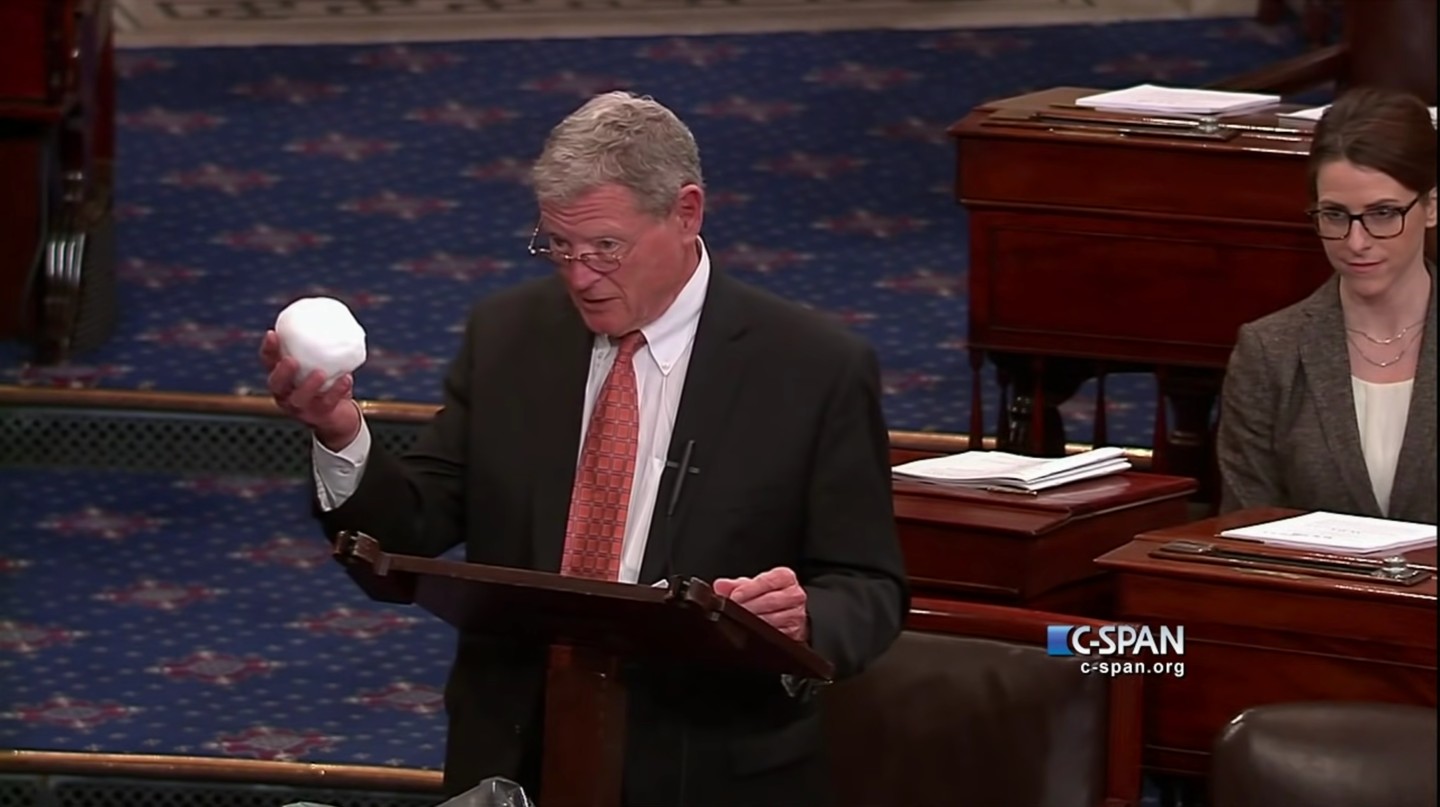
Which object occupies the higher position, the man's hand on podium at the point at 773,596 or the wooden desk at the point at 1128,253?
the wooden desk at the point at 1128,253

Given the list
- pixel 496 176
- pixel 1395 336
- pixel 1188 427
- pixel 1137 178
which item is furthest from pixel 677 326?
pixel 496 176

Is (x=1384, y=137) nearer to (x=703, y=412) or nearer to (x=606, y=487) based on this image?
(x=703, y=412)

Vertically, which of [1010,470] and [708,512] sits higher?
[708,512]

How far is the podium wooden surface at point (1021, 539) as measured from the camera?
11.4ft

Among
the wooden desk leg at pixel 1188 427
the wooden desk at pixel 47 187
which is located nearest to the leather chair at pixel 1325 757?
the wooden desk leg at pixel 1188 427

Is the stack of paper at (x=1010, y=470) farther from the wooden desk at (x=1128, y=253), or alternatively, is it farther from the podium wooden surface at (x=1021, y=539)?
the wooden desk at (x=1128, y=253)

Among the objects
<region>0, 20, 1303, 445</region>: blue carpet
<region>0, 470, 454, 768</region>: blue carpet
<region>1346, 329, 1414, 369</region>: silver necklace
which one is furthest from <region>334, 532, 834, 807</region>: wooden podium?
<region>0, 20, 1303, 445</region>: blue carpet

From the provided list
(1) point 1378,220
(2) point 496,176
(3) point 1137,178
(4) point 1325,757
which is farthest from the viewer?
(2) point 496,176

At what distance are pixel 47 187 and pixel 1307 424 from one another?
3.52 metres

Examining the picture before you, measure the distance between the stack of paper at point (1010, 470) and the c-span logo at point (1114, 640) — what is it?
0.43 m

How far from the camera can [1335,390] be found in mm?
3672

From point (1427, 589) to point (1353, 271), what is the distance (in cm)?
66

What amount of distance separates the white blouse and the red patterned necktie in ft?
4.63

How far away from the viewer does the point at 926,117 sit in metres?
7.62
